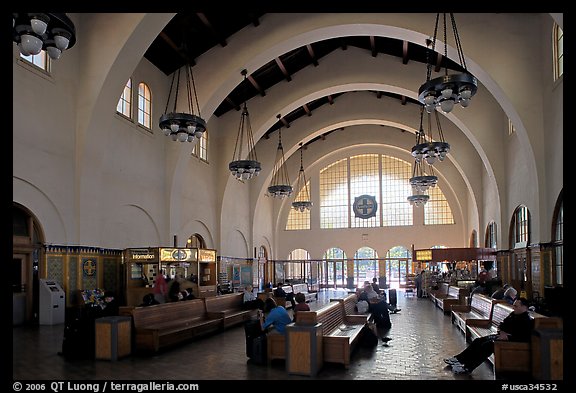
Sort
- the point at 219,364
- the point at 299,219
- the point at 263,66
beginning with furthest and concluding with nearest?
the point at 299,219 < the point at 263,66 < the point at 219,364

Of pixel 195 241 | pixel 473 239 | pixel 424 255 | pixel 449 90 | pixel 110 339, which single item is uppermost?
pixel 449 90

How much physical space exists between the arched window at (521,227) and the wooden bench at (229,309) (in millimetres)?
8787

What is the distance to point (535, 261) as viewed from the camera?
14195 mm

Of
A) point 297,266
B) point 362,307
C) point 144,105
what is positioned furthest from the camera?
point 297,266

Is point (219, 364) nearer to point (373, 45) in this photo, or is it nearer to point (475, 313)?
point (475, 313)

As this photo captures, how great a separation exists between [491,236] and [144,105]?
50.2 ft

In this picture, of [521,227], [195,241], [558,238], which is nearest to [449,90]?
[558,238]

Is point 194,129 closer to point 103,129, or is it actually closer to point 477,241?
point 103,129

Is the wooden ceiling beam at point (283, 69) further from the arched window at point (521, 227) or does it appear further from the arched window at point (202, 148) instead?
Answer: the arched window at point (521, 227)

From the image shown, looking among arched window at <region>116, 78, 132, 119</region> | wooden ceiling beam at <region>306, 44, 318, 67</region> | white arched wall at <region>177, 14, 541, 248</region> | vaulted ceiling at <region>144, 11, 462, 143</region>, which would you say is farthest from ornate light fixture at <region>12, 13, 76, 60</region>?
wooden ceiling beam at <region>306, 44, 318, 67</region>

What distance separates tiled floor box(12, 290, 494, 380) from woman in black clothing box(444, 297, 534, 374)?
146 millimetres

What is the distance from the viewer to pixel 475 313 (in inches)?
455

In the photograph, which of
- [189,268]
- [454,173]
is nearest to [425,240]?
[454,173]

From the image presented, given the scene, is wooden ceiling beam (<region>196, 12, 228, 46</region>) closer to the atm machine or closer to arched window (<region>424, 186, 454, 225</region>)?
the atm machine
